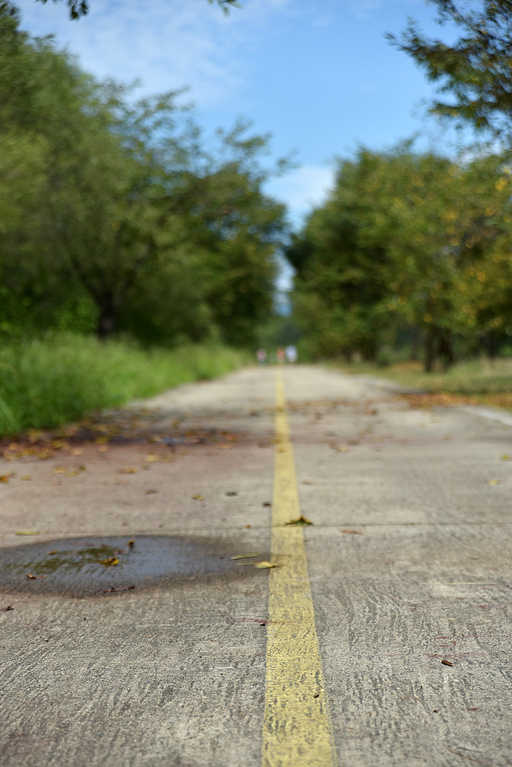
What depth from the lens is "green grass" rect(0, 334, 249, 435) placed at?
10.8 metres

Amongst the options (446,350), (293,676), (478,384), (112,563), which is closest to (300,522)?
(112,563)

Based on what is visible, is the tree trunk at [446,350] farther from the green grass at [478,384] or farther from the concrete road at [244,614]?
the concrete road at [244,614]

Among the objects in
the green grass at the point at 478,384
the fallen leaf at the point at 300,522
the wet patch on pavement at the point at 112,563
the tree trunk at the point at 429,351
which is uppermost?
the tree trunk at the point at 429,351

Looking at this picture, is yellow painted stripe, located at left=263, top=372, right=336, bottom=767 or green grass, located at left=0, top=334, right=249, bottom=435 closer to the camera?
yellow painted stripe, located at left=263, top=372, right=336, bottom=767

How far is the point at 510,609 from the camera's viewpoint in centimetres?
322

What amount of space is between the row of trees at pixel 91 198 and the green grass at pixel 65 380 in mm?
2139

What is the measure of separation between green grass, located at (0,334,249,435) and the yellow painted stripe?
6.94m

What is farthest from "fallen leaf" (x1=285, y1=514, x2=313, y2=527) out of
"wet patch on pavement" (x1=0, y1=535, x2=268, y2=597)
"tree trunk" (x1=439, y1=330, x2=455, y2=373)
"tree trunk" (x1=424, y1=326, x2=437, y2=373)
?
"tree trunk" (x1=424, y1=326, x2=437, y2=373)

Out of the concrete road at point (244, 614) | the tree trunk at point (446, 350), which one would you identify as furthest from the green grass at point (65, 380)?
the tree trunk at point (446, 350)

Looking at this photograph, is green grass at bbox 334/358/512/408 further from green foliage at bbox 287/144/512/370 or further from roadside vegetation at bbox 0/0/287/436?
roadside vegetation at bbox 0/0/287/436

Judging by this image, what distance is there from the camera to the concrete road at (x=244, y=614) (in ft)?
7.30

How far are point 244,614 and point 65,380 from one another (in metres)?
9.76

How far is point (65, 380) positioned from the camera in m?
12.5

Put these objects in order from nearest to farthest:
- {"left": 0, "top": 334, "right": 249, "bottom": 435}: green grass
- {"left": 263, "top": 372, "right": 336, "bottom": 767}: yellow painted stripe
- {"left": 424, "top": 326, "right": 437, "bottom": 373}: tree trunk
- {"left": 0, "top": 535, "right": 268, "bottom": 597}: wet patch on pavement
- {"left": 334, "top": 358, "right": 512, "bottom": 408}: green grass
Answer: {"left": 263, "top": 372, "right": 336, "bottom": 767}: yellow painted stripe → {"left": 0, "top": 535, "right": 268, "bottom": 597}: wet patch on pavement → {"left": 0, "top": 334, "right": 249, "bottom": 435}: green grass → {"left": 334, "top": 358, "right": 512, "bottom": 408}: green grass → {"left": 424, "top": 326, "right": 437, "bottom": 373}: tree trunk
